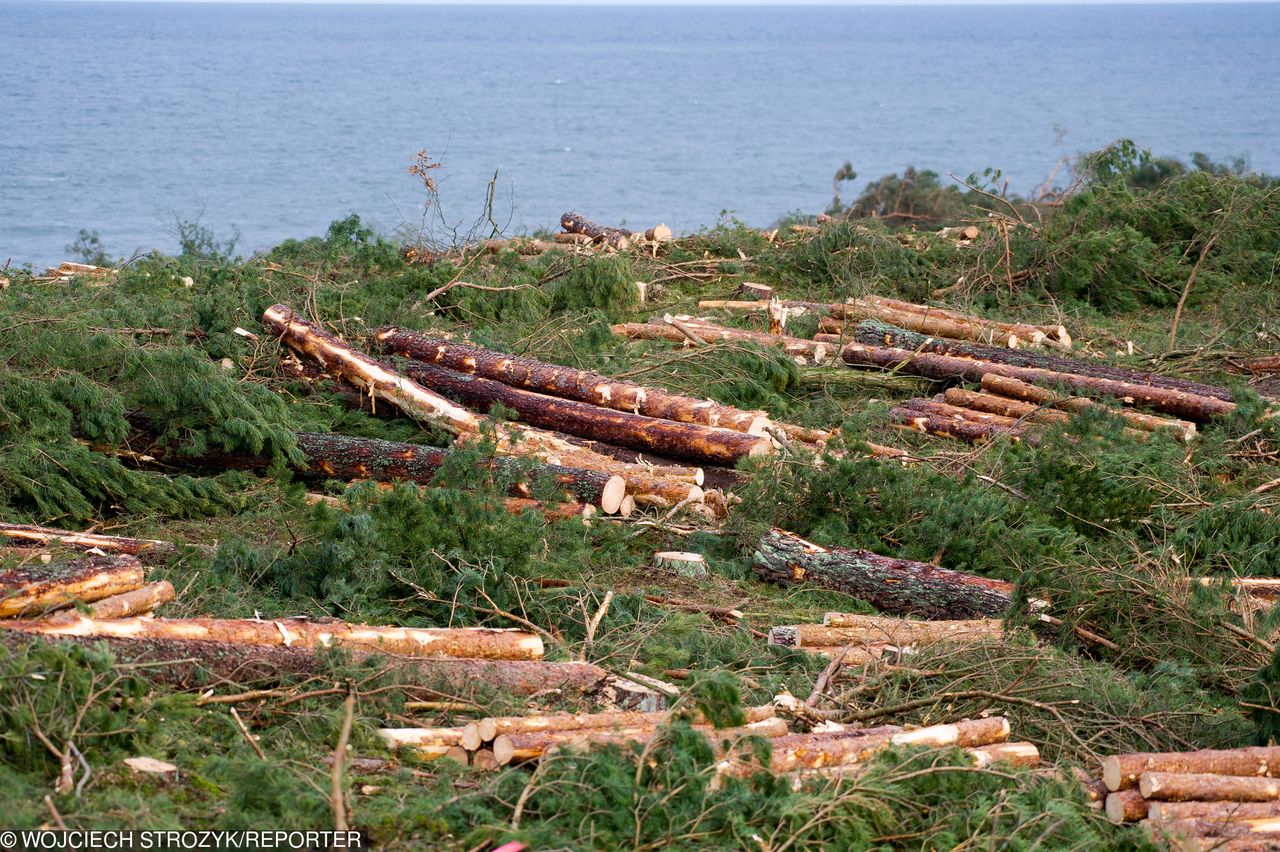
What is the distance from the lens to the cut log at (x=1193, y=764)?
5031mm

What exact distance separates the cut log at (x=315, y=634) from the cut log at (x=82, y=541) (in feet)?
4.86

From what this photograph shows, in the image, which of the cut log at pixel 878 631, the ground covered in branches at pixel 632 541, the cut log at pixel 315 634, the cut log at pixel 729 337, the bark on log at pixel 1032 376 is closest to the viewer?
the ground covered in branches at pixel 632 541

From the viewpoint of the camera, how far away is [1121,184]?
15.1 meters

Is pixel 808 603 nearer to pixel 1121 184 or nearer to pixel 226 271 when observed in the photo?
pixel 226 271

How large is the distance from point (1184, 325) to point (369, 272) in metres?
8.10

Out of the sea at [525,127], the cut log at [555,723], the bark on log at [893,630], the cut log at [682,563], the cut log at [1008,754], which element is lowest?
the sea at [525,127]

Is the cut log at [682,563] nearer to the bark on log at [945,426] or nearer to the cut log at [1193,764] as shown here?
the cut log at [1193,764]

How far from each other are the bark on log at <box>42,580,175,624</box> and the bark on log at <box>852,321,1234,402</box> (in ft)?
24.5

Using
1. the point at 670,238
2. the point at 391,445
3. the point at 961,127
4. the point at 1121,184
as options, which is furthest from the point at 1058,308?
the point at 961,127

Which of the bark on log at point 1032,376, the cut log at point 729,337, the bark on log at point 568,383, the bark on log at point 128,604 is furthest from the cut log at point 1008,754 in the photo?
the cut log at point 729,337

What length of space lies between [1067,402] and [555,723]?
632 centimetres

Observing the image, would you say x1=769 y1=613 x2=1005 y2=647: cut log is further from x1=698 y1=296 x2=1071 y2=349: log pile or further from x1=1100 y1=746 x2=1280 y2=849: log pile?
x1=698 y1=296 x2=1071 y2=349: log pile

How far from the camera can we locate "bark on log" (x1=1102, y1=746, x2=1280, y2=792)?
5031 millimetres

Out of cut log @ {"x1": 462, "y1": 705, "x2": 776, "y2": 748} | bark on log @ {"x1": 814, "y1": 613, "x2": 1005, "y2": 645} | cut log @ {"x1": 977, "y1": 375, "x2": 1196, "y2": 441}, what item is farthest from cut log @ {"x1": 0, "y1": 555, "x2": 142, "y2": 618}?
cut log @ {"x1": 977, "y1": 375, "x2": 1196, "y2": 441}
